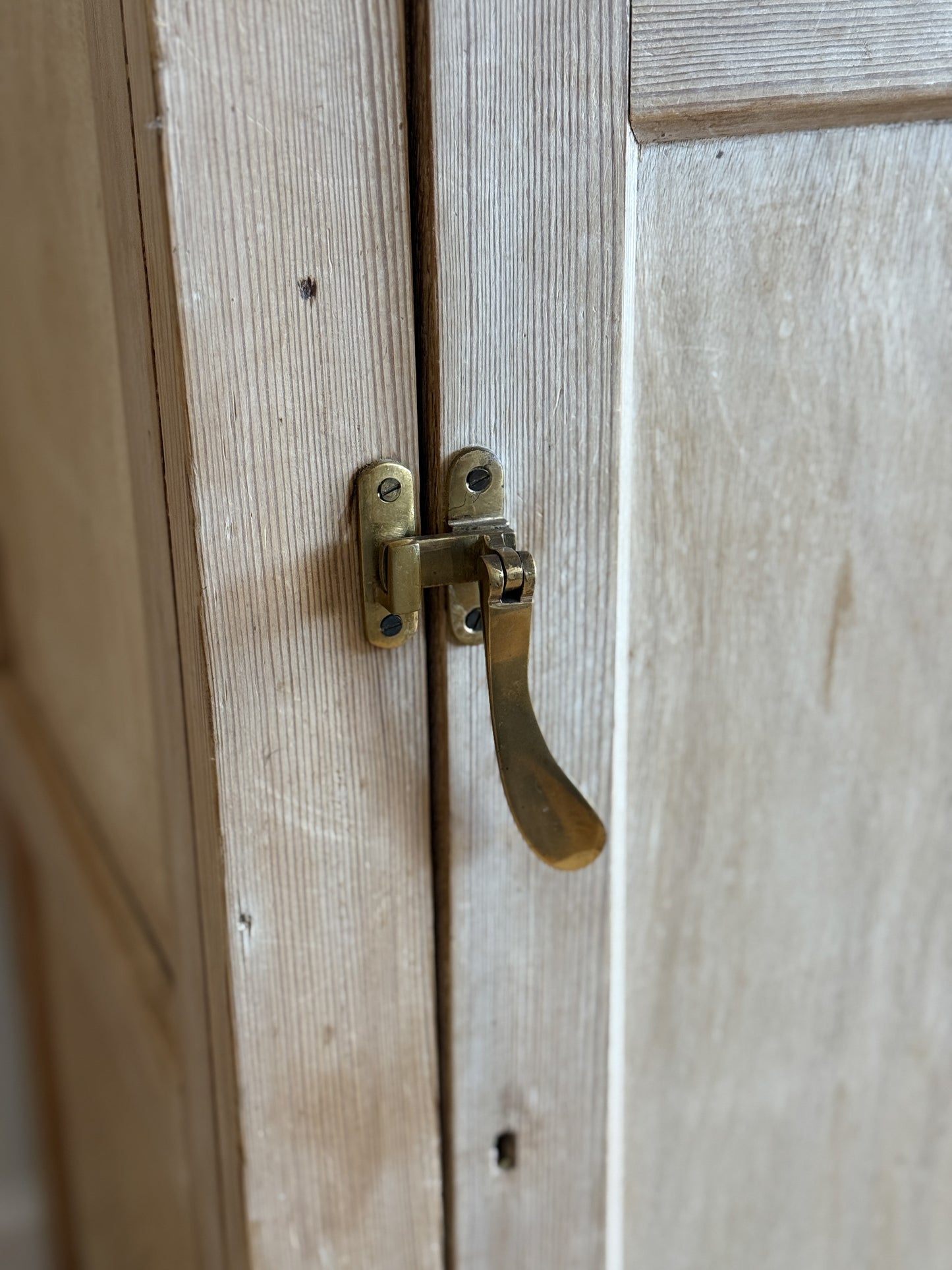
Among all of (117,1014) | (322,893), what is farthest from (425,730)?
(117,1014)

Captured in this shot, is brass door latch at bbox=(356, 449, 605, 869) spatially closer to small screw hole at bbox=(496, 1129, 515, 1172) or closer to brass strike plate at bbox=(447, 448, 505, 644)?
brass strike plate at bbox=(447, 448, 505, 644)

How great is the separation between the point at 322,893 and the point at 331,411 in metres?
0.18

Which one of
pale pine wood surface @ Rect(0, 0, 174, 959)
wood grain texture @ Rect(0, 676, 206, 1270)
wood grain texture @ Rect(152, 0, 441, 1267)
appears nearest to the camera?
wood grain texture @ Rect(152, 0, 441, 1267)

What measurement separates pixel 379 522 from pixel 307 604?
0.12 ft

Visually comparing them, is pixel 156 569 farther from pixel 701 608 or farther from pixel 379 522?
pixel 701 608

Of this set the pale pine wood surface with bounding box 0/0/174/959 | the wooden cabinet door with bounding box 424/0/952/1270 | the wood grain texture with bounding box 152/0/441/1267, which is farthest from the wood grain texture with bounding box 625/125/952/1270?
the pale pine wood surface with bounding box 0/0/174/959

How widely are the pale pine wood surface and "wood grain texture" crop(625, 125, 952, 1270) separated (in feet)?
0.74

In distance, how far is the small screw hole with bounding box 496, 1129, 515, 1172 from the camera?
20.7 inches

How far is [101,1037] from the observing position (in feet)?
2.99

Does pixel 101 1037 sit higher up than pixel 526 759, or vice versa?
pixel 526 759

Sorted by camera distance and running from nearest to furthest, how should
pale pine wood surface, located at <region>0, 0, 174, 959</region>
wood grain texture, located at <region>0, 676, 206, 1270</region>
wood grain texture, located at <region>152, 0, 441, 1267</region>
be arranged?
wood grain texture, located at <region>152, 0, 441, 1267</region> < pale pine wood surface, located at <region>0, 0, 174, 959</region> < wood grain texture, located at <region>0, 676, 206, 1270</region>

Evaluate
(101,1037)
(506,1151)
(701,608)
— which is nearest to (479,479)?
(701,608)

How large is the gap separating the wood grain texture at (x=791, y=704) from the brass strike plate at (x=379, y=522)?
10 centimetres

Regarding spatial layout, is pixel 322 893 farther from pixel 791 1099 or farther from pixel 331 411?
pixel 791 1099
